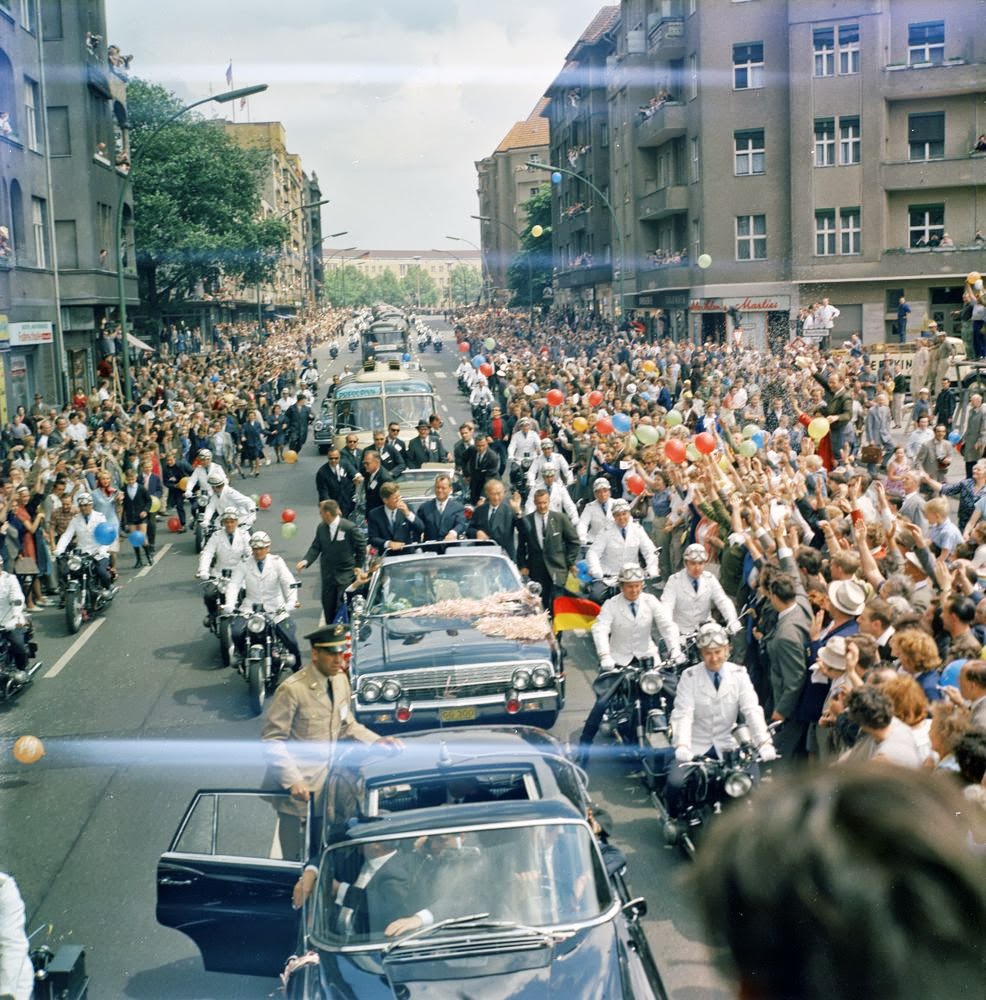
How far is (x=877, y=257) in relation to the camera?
1938 inches

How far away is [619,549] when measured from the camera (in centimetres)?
1319

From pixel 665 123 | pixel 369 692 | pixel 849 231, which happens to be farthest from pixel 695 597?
pixel 665 123

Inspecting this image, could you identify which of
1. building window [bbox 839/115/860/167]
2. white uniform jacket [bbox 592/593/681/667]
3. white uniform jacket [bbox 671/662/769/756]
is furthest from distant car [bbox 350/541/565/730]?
building window [bbox 839/115/860/167]

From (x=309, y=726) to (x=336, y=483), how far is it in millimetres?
10560

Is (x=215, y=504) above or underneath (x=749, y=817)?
underneath

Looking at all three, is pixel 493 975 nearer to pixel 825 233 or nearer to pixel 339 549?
pixel 339 549

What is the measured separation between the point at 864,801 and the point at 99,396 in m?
36.9

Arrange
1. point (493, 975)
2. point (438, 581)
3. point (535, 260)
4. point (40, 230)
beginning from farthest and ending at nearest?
1. point (535, 260)
2. point (40, 230)
3. point (438, 581)
4. point (493, 975)

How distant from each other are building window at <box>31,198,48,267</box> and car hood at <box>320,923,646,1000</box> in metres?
36.7

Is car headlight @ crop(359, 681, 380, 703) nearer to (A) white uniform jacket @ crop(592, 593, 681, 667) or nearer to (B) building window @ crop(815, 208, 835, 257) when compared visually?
(A) white uniform jacket @ crop(592, 593, 681, 667)

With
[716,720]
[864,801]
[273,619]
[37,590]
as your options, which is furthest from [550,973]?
[37,590]

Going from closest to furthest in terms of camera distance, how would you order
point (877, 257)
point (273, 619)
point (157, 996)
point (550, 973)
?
point (550, 973), point (157, 996), point (273, 619), point (877, 257)

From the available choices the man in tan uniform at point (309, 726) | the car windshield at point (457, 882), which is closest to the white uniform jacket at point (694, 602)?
the man in tan uniform at point (309, 726)

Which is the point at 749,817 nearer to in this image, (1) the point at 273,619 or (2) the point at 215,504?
(1) the point at 273,619
